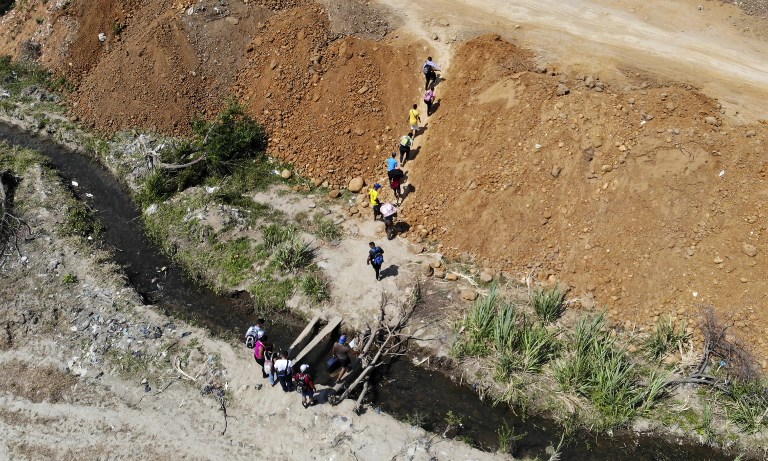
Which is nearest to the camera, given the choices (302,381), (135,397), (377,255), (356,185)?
(302,381)

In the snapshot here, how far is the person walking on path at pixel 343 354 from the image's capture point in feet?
40.4

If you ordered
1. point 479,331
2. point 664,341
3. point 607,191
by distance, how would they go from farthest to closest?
point 607,191 → point 479,331 → point 664,341

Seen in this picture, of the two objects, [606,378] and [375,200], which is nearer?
[606,378]

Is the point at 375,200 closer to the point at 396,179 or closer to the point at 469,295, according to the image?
the point at 396,179

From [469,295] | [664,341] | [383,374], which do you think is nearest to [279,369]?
[383,374]

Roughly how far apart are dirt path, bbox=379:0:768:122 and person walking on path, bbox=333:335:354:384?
1176 centimetres

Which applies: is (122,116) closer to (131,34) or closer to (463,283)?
(131,34)

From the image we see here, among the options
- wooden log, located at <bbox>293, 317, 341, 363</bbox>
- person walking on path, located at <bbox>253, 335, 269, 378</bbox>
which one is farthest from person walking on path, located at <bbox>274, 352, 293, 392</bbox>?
wooden log, located at <bbox>293, 317, 341, 363</bbox>

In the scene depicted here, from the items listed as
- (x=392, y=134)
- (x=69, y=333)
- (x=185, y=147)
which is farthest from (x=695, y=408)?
(x=185, y=147)

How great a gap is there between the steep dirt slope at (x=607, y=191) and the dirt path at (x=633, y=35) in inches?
46.9

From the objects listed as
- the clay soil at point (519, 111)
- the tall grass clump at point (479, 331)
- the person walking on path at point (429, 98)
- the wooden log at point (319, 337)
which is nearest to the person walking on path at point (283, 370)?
the wooden log at point (319, 337)

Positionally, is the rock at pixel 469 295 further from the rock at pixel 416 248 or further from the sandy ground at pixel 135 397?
the sandy ground at pixel 135 397

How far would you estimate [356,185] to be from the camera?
17203 mm

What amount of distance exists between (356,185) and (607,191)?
792cm
